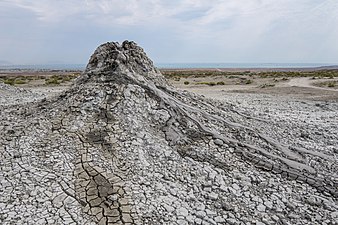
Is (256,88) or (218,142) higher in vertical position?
(218,142)

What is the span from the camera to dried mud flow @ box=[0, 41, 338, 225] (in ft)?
19.5

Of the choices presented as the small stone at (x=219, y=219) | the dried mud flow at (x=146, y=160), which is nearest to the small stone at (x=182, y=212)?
the dried mud flow at (x=146, y=160)

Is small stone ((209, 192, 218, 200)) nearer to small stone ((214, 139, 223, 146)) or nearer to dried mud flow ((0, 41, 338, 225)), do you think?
dried mud flow ((0, 41, 338, 225))

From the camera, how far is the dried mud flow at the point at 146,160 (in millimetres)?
5953

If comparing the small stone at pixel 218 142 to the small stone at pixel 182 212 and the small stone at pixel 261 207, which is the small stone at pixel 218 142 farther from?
the small stone at pixel 182 212

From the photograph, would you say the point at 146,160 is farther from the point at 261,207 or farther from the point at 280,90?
the point at 280,90

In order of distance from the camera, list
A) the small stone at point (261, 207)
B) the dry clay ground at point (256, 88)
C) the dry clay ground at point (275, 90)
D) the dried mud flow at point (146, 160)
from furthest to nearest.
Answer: the dry clay ground at point (256, 88) → the dry clay ground at point (275, 90) → the small stone at point (261, 207) → the dried mud flow at point (146, 160)

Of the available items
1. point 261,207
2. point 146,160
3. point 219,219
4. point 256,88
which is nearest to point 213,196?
point 219,219

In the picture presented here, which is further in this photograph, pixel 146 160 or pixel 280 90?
pixel 280 90

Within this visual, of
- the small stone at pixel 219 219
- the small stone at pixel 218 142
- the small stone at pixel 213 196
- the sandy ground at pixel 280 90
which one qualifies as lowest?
the small stone at pixel 219 219

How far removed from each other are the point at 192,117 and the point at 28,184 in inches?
195

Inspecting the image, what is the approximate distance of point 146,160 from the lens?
7.30 meters

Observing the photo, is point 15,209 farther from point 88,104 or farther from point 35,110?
point 35,110

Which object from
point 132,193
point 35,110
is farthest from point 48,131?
point 132,193
